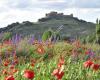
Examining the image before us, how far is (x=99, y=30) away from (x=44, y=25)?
28086 millimetres

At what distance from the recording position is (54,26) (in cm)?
4941

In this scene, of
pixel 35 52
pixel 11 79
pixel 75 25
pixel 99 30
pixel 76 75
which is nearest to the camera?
pixel 11 79

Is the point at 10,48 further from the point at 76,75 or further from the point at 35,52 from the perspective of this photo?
the point at 76,75

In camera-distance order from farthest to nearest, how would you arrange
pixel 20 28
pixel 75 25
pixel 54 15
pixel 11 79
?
pixel 54 15
pixel 75 25
pixel 20 28
pixel 11 79

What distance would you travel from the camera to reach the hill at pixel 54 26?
45.6 metres

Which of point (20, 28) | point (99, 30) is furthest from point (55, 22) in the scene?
point (99, 30)

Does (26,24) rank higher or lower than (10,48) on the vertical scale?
lower

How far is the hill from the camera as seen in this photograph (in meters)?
45.6

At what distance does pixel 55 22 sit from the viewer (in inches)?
2111

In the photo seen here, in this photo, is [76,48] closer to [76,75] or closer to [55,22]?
[76,75]

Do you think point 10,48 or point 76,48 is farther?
point 76,48

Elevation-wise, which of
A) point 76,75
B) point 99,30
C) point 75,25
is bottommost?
point 75,25

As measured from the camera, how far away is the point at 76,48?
547 inches

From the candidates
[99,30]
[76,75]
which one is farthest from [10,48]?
[99,30]
